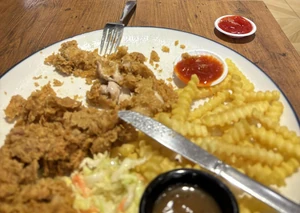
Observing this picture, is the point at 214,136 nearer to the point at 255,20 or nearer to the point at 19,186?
the point at 19,186

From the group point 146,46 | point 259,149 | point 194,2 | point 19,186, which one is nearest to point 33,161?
point 19,186

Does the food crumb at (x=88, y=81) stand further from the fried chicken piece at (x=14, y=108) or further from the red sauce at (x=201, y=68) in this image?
the red sauce at (x=201, y=68)

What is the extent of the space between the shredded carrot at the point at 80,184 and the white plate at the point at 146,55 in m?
0.62

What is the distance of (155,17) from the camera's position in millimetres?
3369

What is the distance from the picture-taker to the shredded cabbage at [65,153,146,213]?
179 centimetres

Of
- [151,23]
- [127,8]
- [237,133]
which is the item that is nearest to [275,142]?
[237,133]

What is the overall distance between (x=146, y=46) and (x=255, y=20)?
1312 millimetres

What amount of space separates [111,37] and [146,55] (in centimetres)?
39

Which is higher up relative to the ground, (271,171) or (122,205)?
(271,171)

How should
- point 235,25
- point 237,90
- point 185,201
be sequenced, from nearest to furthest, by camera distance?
1. point 185,201
2. point 237,90
3. point 235,25

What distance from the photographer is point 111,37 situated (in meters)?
2.95

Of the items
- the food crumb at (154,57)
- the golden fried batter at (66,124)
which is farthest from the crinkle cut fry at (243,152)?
the food crumb at (154,57)

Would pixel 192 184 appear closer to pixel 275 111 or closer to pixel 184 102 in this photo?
pixel 184 102

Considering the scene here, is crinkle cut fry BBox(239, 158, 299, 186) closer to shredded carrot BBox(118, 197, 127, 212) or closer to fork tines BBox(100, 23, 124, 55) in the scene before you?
shredded carrot BBox(118, 197, 127, 212)
